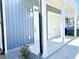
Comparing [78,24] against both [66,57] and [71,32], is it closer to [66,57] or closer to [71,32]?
[71,32]

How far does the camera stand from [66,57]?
5.62m

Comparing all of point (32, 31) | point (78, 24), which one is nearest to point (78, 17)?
point (78, 24)

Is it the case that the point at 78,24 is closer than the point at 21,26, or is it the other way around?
the point at 21,26

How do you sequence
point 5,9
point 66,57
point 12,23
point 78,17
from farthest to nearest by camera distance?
point 78,17 < point 12,23 < point 5,9 < point 66,57

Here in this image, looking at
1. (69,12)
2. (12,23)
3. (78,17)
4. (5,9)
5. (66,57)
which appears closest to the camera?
(66,57)

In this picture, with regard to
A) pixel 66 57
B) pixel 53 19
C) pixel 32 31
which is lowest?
pixel 66 57

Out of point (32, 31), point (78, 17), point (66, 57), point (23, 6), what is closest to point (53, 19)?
point (78, 17)

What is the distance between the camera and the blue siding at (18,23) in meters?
6.30

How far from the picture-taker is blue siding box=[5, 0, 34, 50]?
630 cm

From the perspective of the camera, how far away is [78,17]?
13.5 metres

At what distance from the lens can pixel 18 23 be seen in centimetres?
700

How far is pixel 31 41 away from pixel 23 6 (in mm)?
1936

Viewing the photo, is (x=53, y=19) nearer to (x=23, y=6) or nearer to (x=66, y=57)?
(x=23, y=6)

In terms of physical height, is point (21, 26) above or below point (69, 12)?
below
